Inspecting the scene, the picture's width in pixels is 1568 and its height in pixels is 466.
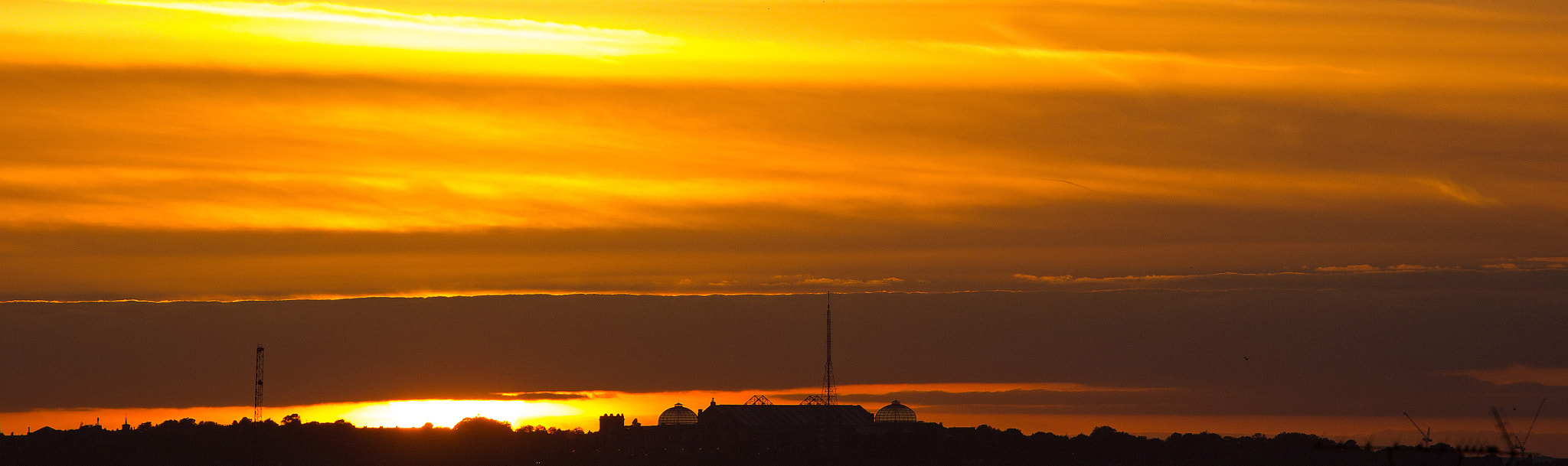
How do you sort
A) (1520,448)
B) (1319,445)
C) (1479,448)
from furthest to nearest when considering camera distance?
(1520,448), (1319,445), (1479,448)

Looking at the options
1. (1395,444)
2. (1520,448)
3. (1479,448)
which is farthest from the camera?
(1520,448)

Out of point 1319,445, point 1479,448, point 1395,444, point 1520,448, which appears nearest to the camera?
point 1479,448

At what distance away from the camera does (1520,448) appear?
17575 centimetres

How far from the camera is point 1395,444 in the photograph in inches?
5468

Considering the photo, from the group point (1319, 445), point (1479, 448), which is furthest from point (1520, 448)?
point (1479, 448)

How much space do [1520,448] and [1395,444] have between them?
42.7 metres

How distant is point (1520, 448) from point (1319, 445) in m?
32.9

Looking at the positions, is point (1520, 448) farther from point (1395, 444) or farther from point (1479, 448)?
point (1479, 448)

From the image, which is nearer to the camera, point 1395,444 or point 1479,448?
point 1479,448

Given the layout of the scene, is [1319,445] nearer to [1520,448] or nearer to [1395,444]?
[1395,444]

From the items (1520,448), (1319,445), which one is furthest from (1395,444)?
(1520,448)

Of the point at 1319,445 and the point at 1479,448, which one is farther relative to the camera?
the point at 1319,445

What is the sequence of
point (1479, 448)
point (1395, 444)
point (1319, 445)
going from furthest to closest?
point (1319, 445), point (1395, 444), point (1479, 448)

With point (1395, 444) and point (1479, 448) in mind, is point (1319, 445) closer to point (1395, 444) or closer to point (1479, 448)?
point (1395, 444)
